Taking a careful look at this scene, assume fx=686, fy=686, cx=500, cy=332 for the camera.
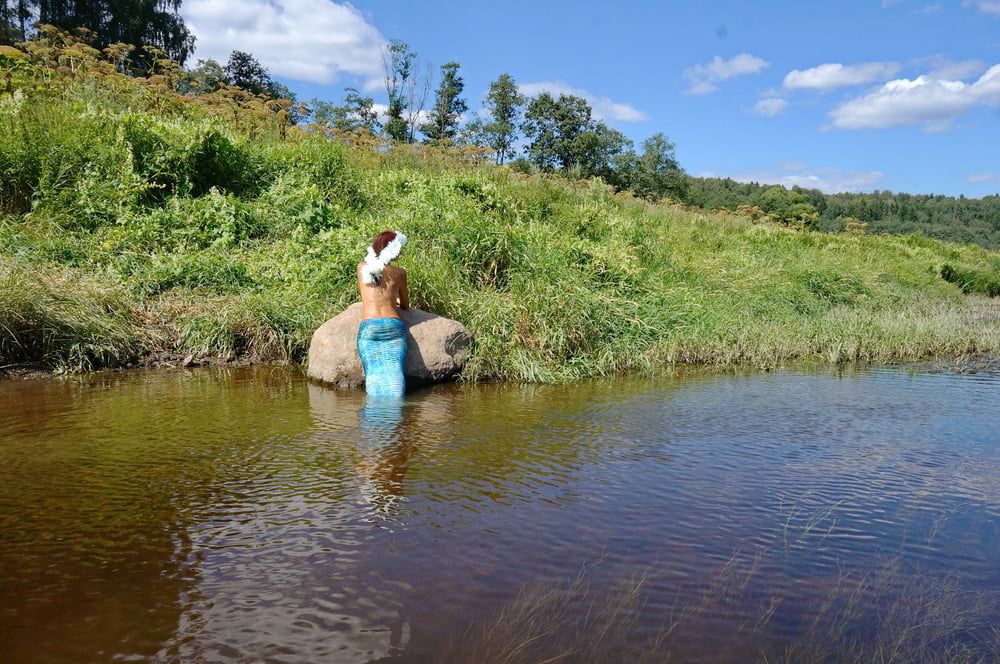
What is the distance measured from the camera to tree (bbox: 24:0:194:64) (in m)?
35.6

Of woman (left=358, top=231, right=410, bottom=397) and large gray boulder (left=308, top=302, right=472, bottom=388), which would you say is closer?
woman (left=358, top=231, right=410, bottom=397)

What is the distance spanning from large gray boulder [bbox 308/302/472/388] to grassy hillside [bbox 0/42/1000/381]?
339 mm

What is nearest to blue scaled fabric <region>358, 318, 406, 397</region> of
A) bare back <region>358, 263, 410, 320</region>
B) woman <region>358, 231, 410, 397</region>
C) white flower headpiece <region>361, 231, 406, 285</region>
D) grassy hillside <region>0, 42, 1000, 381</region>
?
woman <region>358, 231, 410, 397</region>

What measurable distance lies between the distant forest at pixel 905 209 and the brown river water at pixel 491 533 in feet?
207

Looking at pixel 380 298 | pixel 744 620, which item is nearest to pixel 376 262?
pixel 380 298

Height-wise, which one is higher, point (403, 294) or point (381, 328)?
point (403, 294)

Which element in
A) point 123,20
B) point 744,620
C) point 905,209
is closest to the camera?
point 744,620

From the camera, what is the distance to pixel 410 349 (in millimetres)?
7496

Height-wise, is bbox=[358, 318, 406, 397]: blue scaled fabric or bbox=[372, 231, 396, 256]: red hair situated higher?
bbox=[372, 231, 396, 256]: red hair

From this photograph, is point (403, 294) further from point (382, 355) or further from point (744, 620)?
point (744, 620)

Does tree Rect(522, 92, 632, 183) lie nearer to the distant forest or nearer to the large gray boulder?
the distant forest

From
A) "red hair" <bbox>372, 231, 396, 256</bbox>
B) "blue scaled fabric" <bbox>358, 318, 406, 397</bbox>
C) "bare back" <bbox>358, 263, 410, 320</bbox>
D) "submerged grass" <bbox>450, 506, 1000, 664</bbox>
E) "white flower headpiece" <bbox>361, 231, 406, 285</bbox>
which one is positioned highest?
"red hair" <bbox>372, 231, 396, 256</bbox>

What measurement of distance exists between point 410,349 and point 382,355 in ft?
A: 1.65

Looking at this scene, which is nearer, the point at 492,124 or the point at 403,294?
the point at 403,294
